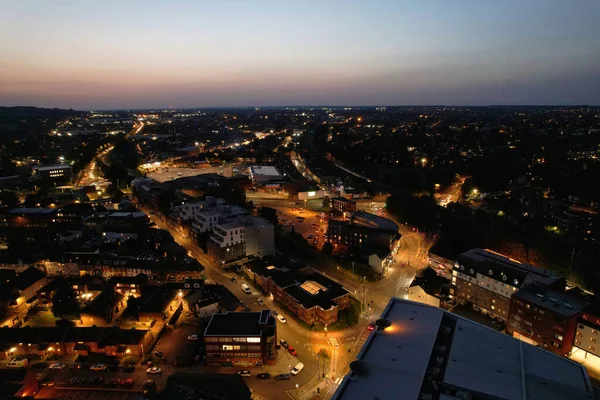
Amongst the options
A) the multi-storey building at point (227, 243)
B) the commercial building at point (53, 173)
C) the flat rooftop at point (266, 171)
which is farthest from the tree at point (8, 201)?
the flat rooftop at point (266, 171)

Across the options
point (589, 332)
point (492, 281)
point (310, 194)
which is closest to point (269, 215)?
point (310, 194)

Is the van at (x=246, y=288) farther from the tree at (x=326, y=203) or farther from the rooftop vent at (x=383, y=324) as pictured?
the tree at (x=326, y=203)

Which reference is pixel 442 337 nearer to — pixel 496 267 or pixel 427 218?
pixel 496 267

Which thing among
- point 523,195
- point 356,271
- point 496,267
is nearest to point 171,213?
point 356,271

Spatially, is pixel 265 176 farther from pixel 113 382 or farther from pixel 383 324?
pixel 383 324

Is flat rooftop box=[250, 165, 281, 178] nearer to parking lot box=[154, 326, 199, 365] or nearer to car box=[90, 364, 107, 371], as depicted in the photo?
parking lot box=[154, 326, 199, 365]

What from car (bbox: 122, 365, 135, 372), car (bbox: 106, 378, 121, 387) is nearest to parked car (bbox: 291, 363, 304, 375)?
car (bbox: 122, 365, 135, 372)
